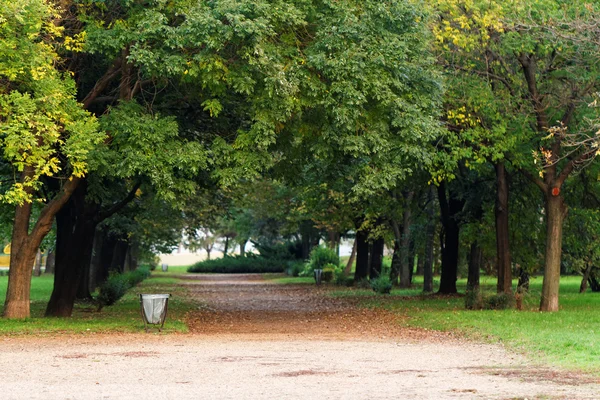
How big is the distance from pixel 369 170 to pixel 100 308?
373 inches

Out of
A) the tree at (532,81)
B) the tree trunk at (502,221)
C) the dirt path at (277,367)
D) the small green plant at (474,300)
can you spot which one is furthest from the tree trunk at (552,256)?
the dirt path at (277,367)

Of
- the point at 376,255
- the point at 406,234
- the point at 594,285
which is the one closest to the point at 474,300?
the point at 406,234

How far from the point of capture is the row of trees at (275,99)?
1903 centimetres

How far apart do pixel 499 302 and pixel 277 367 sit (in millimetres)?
12833

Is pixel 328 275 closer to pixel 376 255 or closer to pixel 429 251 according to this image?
pixel 376 255

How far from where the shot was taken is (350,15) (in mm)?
21078

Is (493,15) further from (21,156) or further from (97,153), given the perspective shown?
(21,156)

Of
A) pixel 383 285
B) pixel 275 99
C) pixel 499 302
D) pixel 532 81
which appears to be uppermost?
pixel 532 81

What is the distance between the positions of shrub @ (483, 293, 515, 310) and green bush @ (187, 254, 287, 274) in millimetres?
46596

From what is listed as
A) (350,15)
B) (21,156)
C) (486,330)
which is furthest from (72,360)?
(350,15)

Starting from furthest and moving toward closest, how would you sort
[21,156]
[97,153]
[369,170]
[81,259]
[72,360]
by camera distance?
[81,259] → [369,170] → [97,153] → [21,156] → [72,360]

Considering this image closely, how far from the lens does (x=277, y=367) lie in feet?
43.9

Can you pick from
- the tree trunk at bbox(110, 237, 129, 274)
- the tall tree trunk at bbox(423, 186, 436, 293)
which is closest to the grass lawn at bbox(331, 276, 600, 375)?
the tall tree trunk at bbox(423, 186, 436, 293)

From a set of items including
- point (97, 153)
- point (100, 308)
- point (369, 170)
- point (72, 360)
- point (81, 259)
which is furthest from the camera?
point (100, 308)
